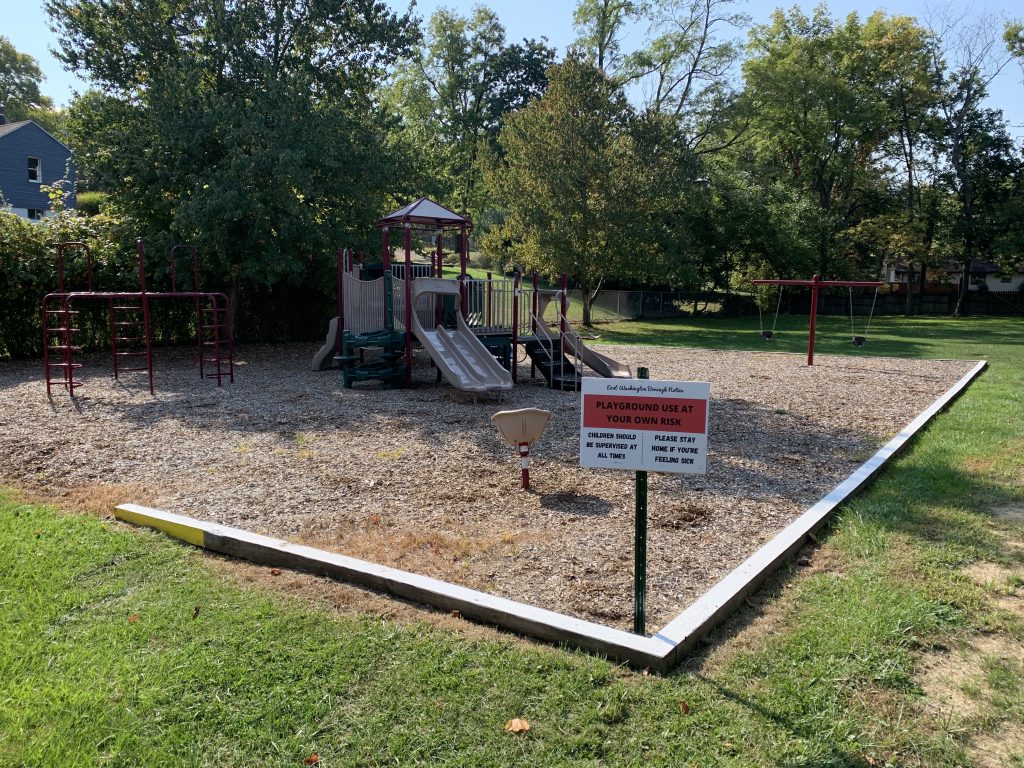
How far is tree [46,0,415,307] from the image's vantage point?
1445 centimetres

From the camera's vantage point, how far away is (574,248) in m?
24.1

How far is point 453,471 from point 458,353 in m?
4.86

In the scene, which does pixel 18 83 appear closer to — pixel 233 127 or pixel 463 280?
pixel 233 127

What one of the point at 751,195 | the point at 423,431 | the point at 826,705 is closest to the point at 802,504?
the point at 826,705

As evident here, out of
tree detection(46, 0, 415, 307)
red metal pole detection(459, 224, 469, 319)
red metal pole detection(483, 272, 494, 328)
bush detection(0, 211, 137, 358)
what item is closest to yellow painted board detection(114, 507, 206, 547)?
red metal pole detection(459, 224, 469, 319)

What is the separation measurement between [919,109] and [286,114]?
38.0 meters

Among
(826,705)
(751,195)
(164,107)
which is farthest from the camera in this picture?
(751,195)

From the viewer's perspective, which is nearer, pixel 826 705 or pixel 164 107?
pixel 826 705

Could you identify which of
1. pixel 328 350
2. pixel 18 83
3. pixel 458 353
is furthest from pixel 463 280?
pixel 18 83

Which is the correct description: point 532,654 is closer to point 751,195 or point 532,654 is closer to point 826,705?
point 826,705

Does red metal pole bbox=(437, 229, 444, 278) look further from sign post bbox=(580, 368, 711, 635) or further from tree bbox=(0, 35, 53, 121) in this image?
tree bbox=(0, 35, 53, 121)

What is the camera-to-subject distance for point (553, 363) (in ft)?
38.8

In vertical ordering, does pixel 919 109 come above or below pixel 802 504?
above

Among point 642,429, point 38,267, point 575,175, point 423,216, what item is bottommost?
point 642,429
